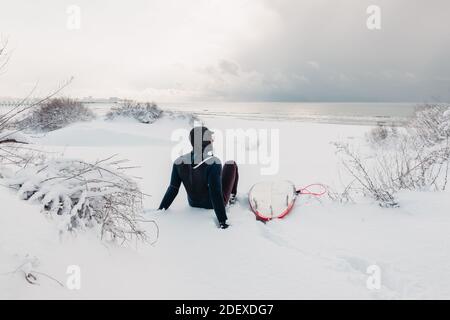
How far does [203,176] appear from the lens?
4.18 meters

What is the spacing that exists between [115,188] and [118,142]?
35.8 feet

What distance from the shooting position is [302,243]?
3.51 metres

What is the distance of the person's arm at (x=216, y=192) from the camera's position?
13.0 ft

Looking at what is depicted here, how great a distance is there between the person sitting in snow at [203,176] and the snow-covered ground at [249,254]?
0.19m

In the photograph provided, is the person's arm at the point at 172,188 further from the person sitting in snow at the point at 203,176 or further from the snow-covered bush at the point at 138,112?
the snow-covered bush at the point at 138,112

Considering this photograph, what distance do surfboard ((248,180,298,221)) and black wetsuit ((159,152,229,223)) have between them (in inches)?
26.0

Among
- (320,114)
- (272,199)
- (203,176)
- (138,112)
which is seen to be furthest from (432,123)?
(320,114)

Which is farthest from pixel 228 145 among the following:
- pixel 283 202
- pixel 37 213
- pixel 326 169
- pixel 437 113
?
pixel 37 213

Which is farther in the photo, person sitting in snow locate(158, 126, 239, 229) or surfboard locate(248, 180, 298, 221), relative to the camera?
surfboard locate(248, 180, 298, 221)

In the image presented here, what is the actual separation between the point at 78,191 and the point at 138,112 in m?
21.2

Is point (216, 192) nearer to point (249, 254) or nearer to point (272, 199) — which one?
point (249, 254)

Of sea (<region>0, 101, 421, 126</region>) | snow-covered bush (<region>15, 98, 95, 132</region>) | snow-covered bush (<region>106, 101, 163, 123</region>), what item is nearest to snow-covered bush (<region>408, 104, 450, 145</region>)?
sea (<region>0, 101, 421, 126</region>)

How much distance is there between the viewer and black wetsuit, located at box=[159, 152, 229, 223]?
13.0 ft

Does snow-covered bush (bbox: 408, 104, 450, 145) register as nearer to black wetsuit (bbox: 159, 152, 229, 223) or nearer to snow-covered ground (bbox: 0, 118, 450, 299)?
snow-covered ground (bbox: 0, 118, 450, 299)
